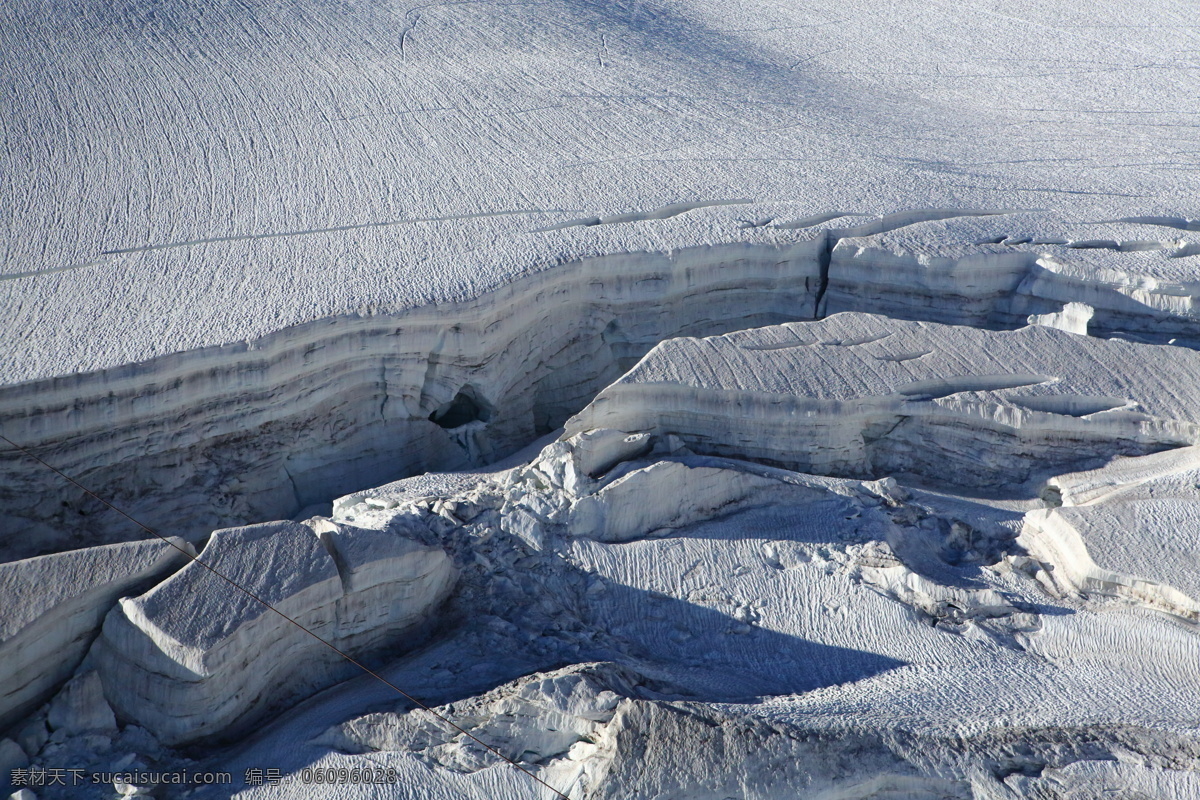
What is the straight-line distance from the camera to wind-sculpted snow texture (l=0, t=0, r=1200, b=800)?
7.00ft

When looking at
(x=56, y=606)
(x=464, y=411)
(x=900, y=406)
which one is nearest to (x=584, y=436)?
(x=464, y=411)

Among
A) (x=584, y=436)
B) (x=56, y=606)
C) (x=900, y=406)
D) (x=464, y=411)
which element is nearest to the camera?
(x=56, y=606)

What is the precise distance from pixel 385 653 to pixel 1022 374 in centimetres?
207

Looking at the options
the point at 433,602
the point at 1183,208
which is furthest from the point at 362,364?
the point at 1183,208

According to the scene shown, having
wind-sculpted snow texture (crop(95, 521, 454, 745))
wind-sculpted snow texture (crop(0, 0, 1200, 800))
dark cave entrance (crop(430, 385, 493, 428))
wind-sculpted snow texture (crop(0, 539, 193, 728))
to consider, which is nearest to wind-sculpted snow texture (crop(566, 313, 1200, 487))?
wind-sculpted snow texture (crop(0, 0, 1200, 800))

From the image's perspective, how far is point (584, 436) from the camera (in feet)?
9.14

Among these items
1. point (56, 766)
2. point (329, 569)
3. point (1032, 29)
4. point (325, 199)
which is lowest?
point (56, 766)

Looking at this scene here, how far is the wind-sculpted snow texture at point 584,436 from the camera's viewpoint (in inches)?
84.0

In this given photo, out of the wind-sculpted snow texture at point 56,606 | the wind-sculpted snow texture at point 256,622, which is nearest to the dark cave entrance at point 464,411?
the wind-sculpted snow texture at point 256,622

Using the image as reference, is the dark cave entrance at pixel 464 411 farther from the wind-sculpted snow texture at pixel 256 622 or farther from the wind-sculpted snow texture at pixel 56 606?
the wind-sculpted snow texture at pixel 56 606

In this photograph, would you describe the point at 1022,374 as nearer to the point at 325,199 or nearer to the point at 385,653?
Answer: the point at 385,653

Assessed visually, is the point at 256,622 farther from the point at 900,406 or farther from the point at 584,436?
the point at 900,406

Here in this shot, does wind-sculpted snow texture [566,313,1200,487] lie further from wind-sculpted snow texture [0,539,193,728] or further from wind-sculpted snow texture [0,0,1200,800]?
wind-sculpted snow texture [0,539,193,728]

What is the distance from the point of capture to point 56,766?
2.02 metres
